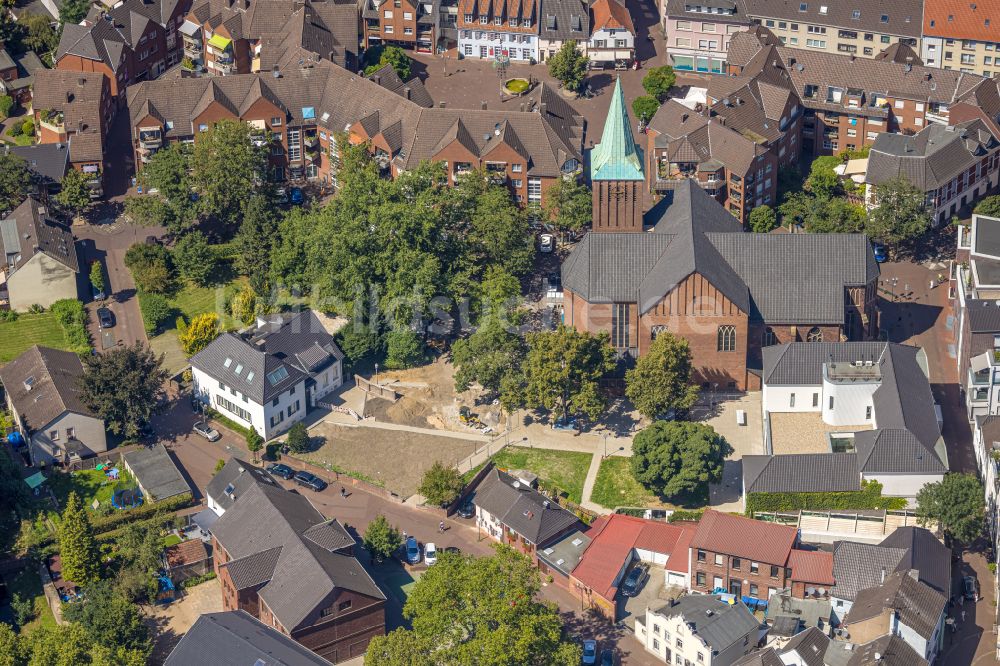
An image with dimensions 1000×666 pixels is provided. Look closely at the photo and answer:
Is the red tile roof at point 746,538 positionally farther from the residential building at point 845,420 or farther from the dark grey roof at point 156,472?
the dark grey roof at point 156,472

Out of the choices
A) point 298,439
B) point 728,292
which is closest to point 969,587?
point 728,292

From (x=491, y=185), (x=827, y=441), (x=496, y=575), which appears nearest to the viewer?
(x=496, y=575)

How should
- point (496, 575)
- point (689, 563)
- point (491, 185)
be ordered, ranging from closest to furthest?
point (496, 575) → point (689, 563) → point (491, 185)

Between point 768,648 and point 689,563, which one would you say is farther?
point 689,563

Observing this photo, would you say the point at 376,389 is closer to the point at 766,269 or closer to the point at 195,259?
the point at 195,259

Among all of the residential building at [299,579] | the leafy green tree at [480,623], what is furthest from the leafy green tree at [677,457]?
the residential building at [299,579]

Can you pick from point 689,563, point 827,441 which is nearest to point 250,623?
point 689,563

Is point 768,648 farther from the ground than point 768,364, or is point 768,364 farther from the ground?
point 768,364

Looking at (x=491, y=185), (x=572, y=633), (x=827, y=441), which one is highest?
(x=491, y=185)

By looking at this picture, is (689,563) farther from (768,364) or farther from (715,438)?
(768,364)
